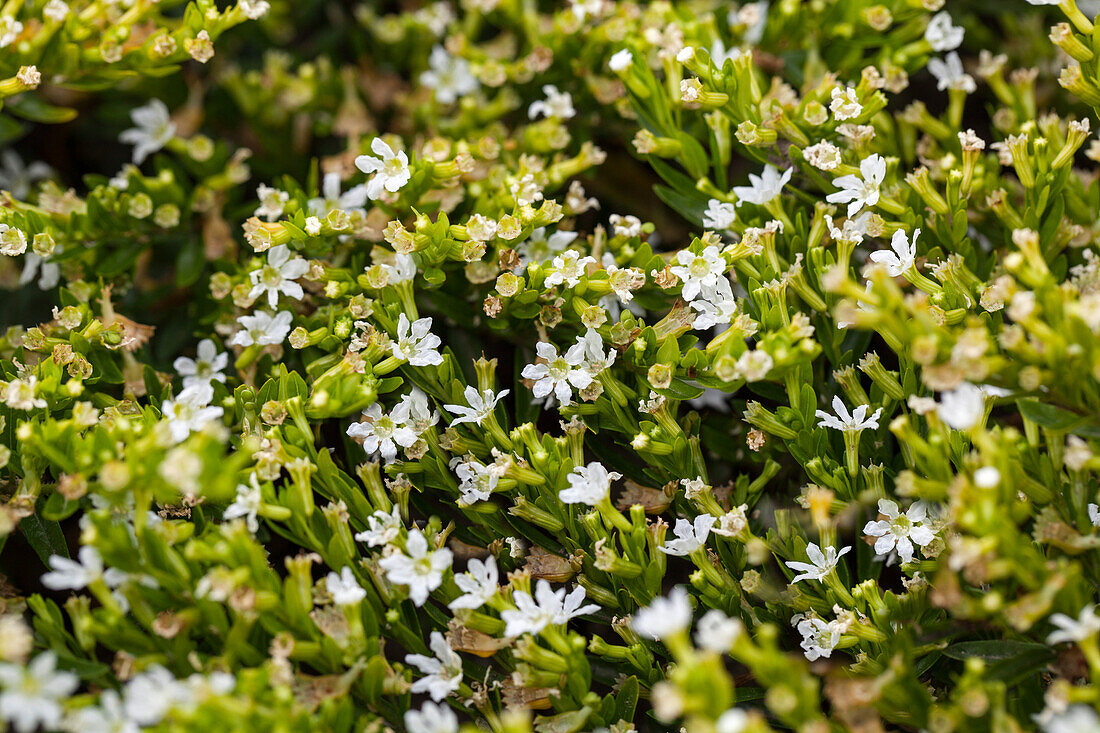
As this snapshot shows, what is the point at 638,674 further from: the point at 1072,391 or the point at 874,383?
the point at 1072,391

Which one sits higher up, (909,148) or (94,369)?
(909,148)

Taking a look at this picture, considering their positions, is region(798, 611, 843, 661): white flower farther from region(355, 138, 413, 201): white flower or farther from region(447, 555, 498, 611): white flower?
region(355, 138, 413, 201): white flower

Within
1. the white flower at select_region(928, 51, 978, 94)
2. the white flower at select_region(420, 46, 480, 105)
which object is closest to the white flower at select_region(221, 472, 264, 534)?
the white flower at select_region(420, 46, 480, 105)

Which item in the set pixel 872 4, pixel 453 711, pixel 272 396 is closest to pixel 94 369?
pixel 272 396

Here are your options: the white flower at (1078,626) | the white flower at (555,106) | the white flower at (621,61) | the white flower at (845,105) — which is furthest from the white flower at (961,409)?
the white flower at (555,106)

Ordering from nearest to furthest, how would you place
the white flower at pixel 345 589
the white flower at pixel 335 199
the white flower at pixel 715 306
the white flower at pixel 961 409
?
the white flower at pixel 961 409
the white flower at pixel 345 589
the white flower at pixel 715 306
the white flower at pixel 335 199

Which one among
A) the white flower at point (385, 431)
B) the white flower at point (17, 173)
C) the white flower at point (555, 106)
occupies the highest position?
the white flower at point (555, 106)

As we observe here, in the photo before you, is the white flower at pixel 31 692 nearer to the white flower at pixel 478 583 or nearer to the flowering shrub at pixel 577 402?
the flowering shrub at pixel 577 402
